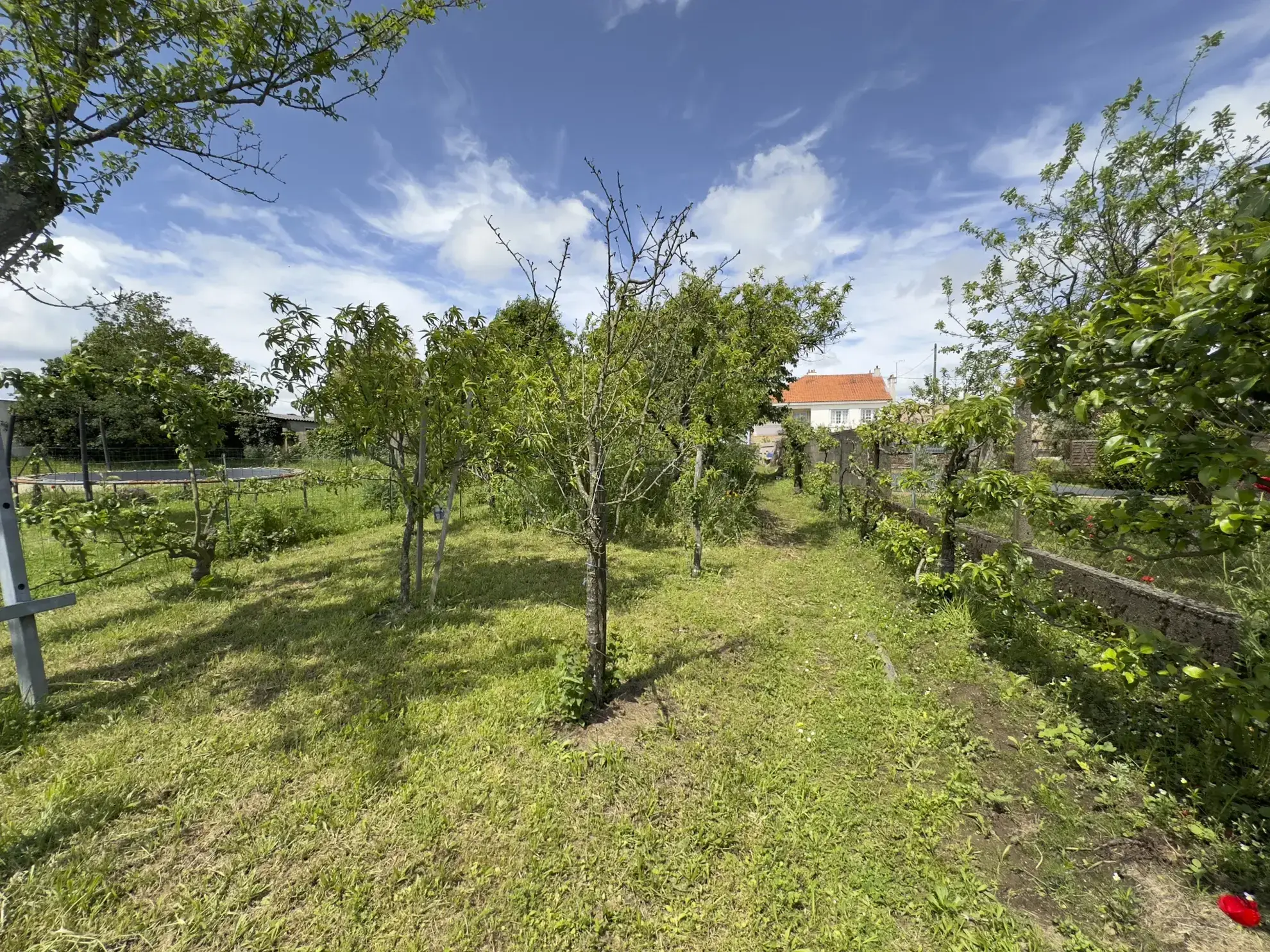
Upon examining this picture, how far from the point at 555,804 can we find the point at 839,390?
5104 centimetres

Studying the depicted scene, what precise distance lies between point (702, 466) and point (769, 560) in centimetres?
178

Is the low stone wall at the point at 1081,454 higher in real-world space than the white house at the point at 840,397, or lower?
lower

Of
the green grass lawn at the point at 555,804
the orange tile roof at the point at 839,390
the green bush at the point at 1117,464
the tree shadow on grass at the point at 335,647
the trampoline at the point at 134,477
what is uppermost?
the orange tile roof at the point at 839,390

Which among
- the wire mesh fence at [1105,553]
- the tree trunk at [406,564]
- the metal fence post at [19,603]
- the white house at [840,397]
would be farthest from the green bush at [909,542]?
the white house at [840,397]

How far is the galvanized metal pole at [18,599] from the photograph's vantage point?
302 centimetres

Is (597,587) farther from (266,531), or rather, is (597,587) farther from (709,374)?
(266,531)

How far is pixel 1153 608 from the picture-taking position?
305 cm

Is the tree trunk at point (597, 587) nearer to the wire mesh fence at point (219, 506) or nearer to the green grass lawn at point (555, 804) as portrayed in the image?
the green grass lawn at point (555, 804)

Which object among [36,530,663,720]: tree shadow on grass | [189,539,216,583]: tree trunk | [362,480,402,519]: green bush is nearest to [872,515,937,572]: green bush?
[36,530,663,720]: tree shadow on grass

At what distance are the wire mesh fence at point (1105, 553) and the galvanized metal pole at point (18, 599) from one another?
6.23 m

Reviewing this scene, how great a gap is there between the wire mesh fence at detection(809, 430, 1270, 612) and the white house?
41.7 metres

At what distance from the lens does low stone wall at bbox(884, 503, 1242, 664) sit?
2.68 meters

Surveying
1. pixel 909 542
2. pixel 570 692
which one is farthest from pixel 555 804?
pixel 909 542

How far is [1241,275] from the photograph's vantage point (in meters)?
1.31
